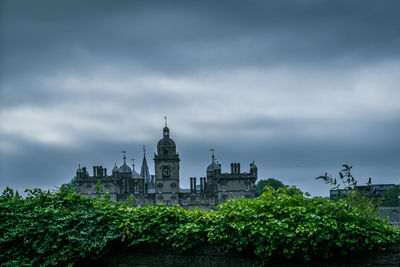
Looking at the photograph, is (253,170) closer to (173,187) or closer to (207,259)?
(173,187)

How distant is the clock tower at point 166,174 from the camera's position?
233 feet

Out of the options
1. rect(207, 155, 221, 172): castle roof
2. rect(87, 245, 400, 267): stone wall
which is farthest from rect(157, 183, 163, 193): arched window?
rect(87, 245, 400, 267): stone wall

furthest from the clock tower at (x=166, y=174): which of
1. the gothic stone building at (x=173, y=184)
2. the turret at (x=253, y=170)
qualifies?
the turret at (x=253, y=170)

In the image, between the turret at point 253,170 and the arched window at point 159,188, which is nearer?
the arched window at point 159,188

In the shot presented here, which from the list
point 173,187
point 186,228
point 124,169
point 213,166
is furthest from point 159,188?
point 186,228

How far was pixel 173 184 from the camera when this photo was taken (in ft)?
235

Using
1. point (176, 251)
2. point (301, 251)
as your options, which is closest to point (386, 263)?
point (301, 251)

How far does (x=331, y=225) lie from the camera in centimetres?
638

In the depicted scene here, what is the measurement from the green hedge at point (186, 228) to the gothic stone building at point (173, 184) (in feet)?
202

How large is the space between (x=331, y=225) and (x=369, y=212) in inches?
28.3

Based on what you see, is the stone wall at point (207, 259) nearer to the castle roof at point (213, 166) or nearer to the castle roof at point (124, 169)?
the castle roof at point (213, 166)

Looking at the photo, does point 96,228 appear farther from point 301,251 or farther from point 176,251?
point 301,251

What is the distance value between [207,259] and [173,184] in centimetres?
6467

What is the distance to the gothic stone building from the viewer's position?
71188 millimetres
